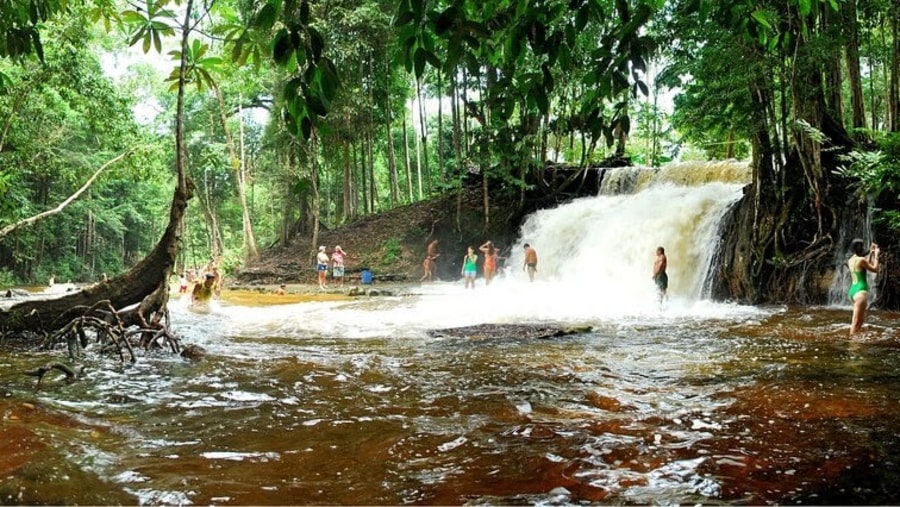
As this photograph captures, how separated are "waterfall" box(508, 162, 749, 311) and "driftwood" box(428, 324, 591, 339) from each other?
4599 millimetres

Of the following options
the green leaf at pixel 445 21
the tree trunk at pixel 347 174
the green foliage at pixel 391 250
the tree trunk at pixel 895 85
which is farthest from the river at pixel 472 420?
the tree trunk at pixel 347 174

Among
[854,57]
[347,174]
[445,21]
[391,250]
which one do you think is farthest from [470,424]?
[347,174]

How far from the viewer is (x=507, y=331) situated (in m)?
9.20

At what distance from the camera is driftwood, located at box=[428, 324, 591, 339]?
29.2ft

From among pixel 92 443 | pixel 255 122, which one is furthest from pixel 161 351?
pixel 255 122

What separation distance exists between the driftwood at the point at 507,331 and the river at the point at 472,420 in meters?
0.23

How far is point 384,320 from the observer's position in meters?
11.5

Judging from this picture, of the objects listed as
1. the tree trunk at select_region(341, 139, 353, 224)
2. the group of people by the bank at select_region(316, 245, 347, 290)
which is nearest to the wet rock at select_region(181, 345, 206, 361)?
the group of people by the bank at select_region(316, 245, 347, 290)

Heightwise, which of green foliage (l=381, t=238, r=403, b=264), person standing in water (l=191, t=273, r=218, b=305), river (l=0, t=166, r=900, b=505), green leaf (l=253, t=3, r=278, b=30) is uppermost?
green leaf (l=253, t=3, r=278, b=30)

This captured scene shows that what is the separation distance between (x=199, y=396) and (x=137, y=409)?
579 millimetres

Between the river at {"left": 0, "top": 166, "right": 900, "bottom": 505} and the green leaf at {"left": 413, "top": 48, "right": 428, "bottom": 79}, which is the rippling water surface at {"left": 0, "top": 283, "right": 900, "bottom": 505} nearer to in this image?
the river at {"left": 0, "top": 166, "right": 900, "bottom": 505}

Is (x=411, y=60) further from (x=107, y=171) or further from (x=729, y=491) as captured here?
(x=107, y=171)

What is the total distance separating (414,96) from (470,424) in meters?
29.4

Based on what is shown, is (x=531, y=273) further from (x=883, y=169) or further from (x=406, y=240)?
(x=883, y=169)
